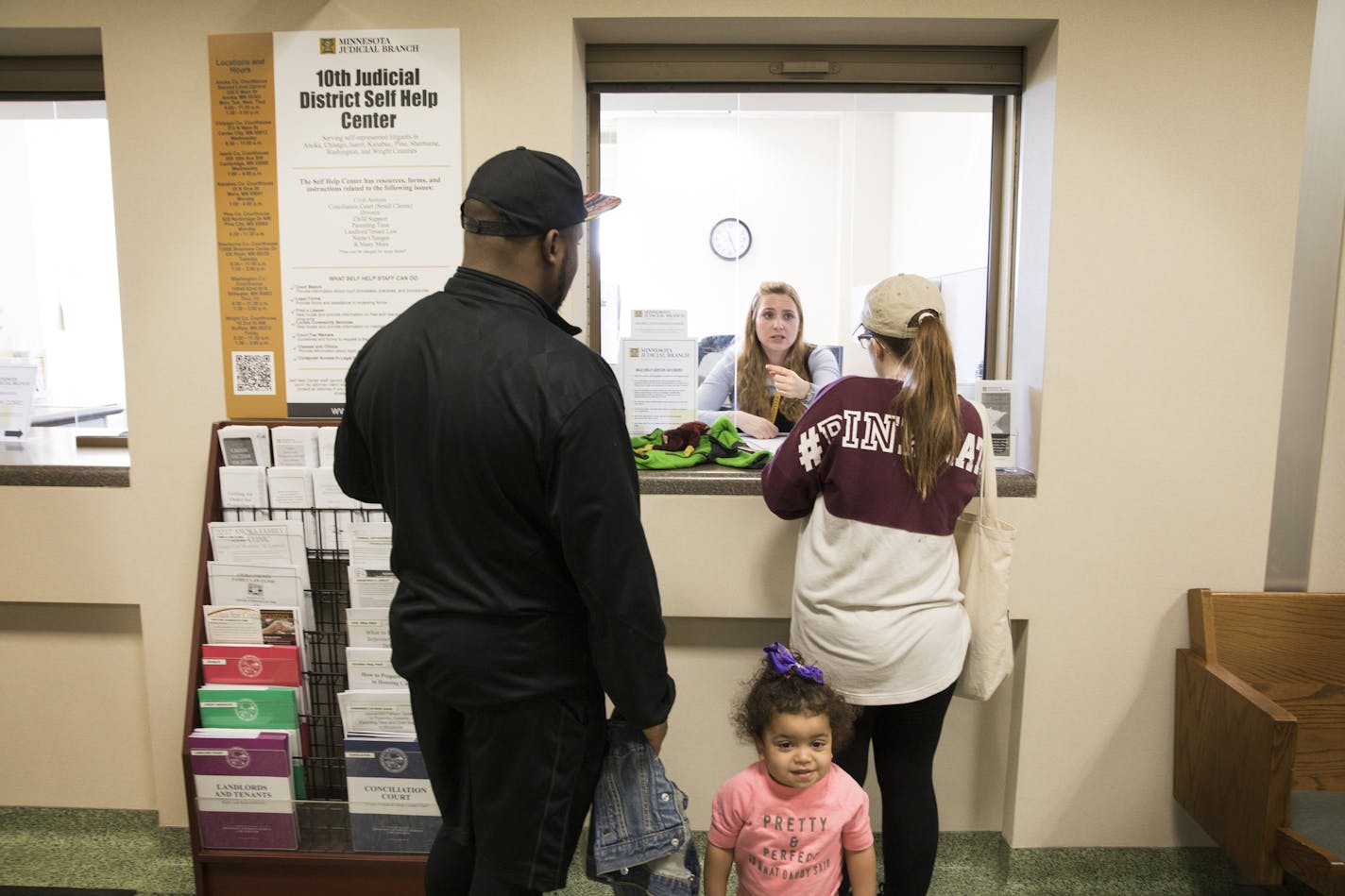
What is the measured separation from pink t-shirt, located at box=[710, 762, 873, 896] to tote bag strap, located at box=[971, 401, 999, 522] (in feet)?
1.92

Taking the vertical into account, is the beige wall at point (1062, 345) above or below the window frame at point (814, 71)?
below

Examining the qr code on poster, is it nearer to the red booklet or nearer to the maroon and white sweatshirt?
the red booklet

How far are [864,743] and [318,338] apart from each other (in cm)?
154

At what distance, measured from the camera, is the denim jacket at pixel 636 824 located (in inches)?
49.8

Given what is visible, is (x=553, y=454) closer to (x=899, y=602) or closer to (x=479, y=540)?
(x=479, y=540)

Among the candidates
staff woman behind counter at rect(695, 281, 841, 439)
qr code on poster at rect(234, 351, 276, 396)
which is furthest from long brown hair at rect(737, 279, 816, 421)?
qr code on poster at rect(234, 351, 276, 396)

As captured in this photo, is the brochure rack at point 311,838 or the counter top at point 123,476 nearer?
the brochure rack at point 311,838

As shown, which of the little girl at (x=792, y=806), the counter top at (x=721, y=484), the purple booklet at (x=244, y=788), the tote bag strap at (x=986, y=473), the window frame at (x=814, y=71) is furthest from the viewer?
the window frame at (x=814, y=71)

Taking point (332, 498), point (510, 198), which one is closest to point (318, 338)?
point (332, 498)

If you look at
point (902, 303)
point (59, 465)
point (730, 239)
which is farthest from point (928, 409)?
point (59, 465)

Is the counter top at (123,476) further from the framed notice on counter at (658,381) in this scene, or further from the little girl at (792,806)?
the little girl at (792,806)

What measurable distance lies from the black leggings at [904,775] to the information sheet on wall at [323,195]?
54.8 inches

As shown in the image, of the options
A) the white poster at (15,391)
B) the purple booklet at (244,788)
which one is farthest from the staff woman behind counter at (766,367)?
the white poster at (15,391)

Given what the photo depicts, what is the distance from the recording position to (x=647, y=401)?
2.25 m
